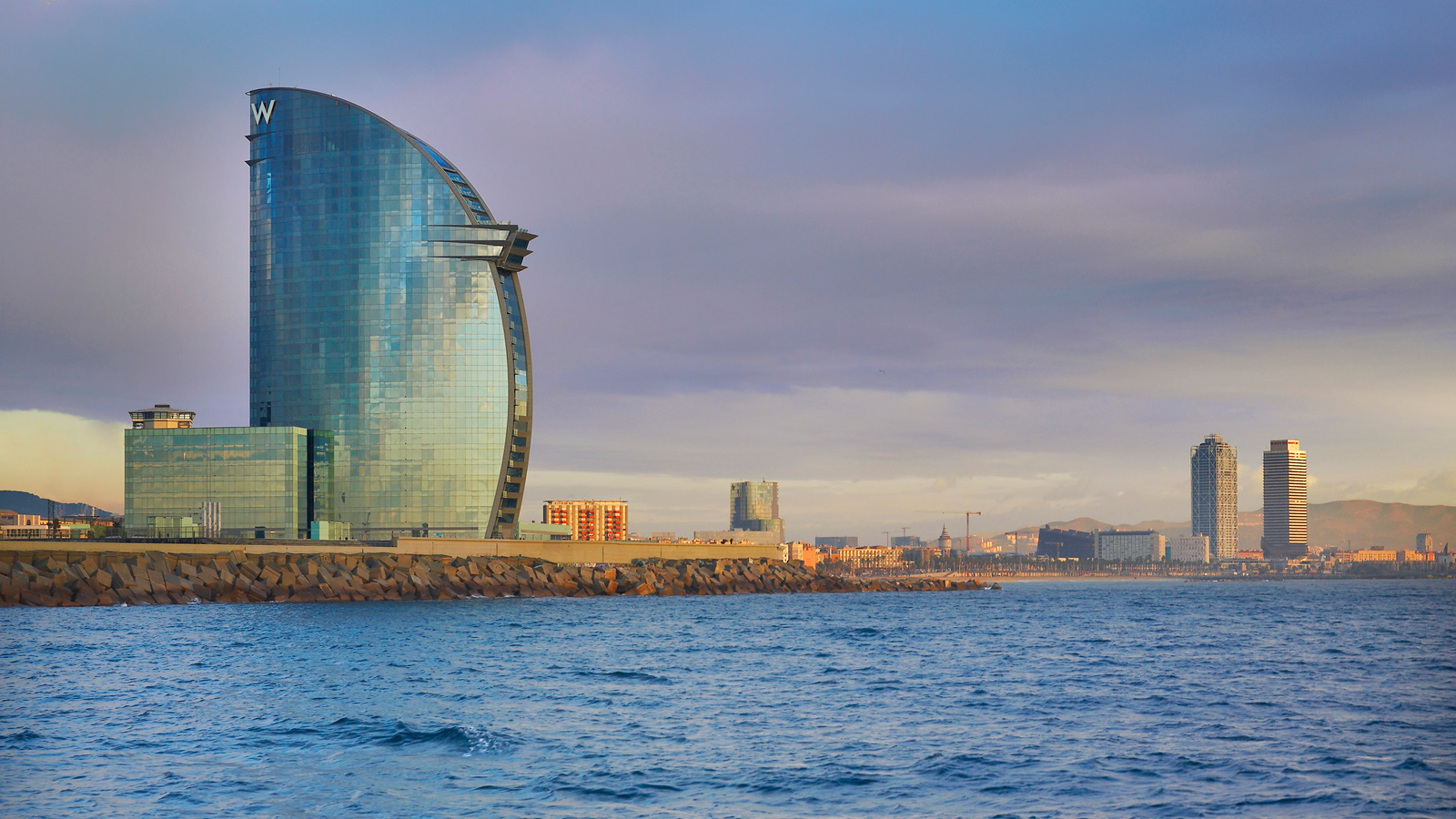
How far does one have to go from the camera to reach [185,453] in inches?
5861

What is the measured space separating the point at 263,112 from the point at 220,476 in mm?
44742

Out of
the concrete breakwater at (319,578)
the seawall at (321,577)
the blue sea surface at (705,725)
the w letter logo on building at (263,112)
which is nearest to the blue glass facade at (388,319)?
the w letter logo on building at (263,112)

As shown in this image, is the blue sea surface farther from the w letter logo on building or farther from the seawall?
the w letter logo on building

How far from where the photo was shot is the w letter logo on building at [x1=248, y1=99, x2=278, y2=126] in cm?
15538

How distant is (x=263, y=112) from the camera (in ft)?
511

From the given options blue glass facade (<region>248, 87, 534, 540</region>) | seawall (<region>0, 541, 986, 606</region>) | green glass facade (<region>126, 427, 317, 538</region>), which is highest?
blue glass facade (<region>248, 87, 534, 540</region>)

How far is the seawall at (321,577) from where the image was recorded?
9450cm

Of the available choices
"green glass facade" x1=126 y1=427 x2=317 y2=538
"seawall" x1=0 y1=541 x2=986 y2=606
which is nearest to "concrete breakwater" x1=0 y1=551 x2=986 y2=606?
"seawall" x1=0 y1=541 x2=986 y2=606

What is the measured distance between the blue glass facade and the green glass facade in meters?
5.60

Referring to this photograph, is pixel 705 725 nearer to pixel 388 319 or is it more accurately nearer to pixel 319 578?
pixel 319 578

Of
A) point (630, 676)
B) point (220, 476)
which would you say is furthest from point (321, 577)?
point (630, 676)

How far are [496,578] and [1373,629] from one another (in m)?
75.6

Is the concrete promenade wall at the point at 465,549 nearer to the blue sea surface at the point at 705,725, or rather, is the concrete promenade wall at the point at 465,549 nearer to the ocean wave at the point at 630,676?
the blue sea surface at the point at 705,725

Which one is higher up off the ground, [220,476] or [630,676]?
[220,476]
